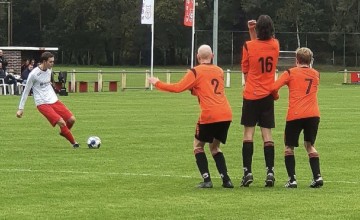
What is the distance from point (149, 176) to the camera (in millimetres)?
14383

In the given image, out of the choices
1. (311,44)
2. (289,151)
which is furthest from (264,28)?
(311,44)

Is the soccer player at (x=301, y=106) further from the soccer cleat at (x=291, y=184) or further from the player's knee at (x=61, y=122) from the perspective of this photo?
the player's knee at (x=61, y=122)

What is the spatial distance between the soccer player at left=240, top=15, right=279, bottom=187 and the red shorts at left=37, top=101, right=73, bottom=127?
6.90m

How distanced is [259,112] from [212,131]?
0.71 meters

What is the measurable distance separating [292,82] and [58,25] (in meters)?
101

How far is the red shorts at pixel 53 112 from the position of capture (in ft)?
62.6

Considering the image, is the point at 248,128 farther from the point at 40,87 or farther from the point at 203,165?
the point at 40,87

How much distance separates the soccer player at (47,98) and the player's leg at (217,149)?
21.7 feet

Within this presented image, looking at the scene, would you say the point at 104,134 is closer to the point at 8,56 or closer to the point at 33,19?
the point at 8,56

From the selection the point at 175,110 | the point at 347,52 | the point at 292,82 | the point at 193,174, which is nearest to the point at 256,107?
the point at 292,82

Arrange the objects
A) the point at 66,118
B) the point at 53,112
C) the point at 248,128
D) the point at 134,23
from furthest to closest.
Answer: the point at 134,23
the point at 66,118
the point at 53,112
the point at 248,128

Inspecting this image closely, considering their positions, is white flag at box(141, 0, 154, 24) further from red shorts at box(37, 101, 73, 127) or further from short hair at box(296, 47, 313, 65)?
short hair at box(296, 47, 313, 65)

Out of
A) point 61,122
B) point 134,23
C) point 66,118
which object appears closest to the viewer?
point 61,122

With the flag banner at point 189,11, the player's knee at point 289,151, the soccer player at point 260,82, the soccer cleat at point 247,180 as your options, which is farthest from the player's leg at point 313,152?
the flag banner at point 189,11
